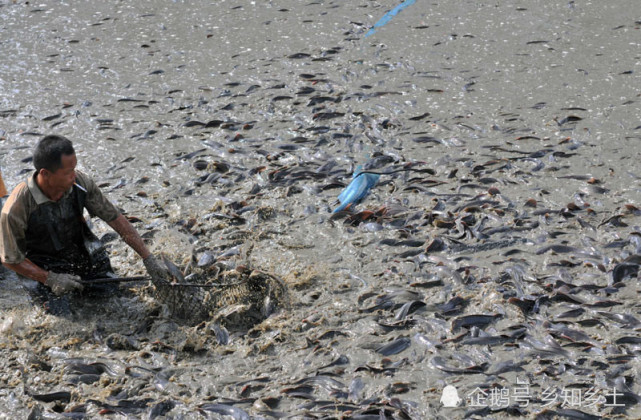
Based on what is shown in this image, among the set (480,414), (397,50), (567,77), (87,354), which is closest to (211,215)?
(87,354)

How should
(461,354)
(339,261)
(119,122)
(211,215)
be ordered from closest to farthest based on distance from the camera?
(461,354)
(339,261)
(211,215)
(119,122)

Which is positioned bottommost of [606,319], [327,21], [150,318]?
[606,319]

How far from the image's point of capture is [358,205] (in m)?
5.42

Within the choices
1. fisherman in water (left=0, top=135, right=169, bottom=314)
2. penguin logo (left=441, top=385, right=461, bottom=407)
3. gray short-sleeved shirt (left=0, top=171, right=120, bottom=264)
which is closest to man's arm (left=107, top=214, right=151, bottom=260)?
fisherman in water (left=0, top=135, right=169, bottom=314)

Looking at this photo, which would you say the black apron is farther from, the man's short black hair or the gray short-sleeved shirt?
the man's short black hair

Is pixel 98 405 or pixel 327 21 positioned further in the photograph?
pixel 327 21

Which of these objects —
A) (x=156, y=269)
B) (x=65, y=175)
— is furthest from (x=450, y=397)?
(x=65, y=175)

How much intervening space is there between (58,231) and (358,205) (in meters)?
2.17

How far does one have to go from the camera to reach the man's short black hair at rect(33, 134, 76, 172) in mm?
4004

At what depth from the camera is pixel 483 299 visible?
4328 millimetres

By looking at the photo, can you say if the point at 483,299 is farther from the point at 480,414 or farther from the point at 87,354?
the point at 87,354

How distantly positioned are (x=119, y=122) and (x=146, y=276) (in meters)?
2.73

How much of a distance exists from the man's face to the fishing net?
82 cm

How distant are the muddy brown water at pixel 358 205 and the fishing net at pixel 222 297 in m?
0.10
